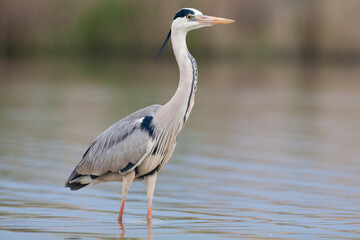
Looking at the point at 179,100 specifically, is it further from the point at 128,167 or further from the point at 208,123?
the point at 208,123

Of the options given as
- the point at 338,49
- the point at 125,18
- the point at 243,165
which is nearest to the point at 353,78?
the point at 338,49

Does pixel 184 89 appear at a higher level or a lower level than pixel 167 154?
higher

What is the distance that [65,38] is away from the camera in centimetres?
4950

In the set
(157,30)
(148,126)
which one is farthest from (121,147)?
(157,30)

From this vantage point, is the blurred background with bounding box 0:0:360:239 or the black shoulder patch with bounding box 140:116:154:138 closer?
the black shoulder patch with bounding box 140:116:154:138

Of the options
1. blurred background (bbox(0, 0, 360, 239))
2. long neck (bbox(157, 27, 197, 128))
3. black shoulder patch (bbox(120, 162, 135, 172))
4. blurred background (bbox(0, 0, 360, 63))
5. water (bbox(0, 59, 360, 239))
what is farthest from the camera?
blurred background (bbox(0, 0, 360, 63))

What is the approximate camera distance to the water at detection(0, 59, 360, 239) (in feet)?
22.9

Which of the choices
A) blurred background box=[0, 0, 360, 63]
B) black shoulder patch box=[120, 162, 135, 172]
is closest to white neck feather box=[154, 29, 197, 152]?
black shoulder patch box=[120, 162, 135, 172]

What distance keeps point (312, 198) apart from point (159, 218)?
2.07 m

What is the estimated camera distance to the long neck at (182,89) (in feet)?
23.2

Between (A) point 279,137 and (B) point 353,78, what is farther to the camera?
(B) point 353,78

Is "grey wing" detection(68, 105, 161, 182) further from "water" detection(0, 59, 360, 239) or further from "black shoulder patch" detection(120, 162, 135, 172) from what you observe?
"water" detection(0, 59, 360, 239)

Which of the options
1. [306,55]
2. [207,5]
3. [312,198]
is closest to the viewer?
[312,198]

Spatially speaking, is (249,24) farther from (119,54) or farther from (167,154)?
(167,154)
